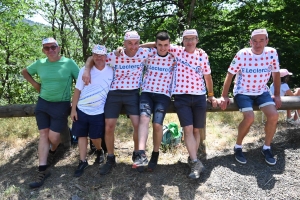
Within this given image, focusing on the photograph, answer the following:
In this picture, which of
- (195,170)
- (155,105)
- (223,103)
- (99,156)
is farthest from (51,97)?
(223,103)

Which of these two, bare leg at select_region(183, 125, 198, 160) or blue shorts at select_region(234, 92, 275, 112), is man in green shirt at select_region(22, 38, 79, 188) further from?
blue shorts at select_region(234, 92, 275, 112)

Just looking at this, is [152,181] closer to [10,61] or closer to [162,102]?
[162,102]

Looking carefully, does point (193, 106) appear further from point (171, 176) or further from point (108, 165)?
point (108, 165)

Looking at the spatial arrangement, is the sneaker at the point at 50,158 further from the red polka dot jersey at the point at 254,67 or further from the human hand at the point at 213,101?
the red polka dot jersey at the point at 254,67

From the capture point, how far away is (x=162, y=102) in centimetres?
383

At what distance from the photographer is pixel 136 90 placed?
3947 mm

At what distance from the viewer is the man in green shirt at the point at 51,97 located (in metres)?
3.91

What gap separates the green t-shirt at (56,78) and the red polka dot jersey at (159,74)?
1.01 meters

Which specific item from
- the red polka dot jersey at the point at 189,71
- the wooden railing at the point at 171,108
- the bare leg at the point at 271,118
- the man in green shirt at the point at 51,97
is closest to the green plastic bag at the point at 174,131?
the wooden railing at the point at 171,108

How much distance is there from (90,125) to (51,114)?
1.88 feet

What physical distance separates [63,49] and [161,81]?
9978 millimetres

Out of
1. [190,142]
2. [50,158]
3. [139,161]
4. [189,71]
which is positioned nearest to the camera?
[139,161]

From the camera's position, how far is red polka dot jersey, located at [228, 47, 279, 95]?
157 inches

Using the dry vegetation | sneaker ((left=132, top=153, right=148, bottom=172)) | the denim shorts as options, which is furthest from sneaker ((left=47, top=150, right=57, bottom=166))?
sneaker ((left=132, top=153, right=148, bottom=172))
